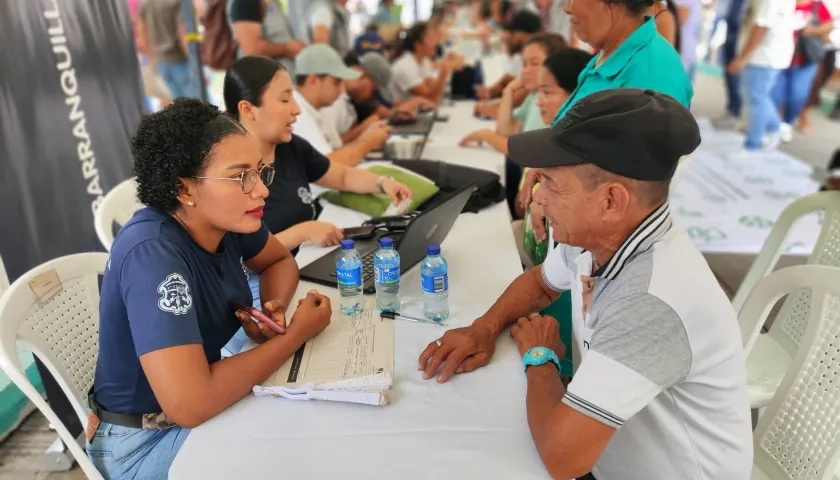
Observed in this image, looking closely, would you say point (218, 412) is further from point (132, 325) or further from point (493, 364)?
point (493, 364)

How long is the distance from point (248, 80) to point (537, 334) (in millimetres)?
1273

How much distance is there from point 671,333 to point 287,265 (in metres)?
1.01

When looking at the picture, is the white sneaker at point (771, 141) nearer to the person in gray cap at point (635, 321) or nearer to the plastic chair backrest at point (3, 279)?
the person in gray cap at point (635, 321)

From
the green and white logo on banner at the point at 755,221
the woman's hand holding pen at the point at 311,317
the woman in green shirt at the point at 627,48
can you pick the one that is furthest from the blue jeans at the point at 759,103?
the woman's hand holding pen at the point at 311,317

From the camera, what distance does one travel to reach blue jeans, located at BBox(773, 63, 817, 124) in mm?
5652

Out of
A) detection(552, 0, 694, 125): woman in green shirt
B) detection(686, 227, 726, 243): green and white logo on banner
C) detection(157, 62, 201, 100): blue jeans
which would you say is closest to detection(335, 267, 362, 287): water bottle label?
detection(552, 0, 694, 125): woman in green shirt

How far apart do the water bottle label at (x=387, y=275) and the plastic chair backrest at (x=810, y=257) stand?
1.12 metres

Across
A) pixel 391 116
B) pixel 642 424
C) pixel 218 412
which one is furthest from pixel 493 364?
pixel 391 116

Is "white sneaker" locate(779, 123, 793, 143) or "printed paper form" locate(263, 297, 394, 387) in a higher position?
"printed paper form" locate(263, 297, 394, 387)

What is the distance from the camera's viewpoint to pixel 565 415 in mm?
931

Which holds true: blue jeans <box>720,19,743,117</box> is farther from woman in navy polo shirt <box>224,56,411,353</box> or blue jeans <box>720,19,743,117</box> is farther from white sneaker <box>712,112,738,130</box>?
woman in navy polo shirt <box>224,56,411,353</box>

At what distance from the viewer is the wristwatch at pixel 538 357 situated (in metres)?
1.15

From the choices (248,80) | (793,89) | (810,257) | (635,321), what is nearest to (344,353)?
(635,321)

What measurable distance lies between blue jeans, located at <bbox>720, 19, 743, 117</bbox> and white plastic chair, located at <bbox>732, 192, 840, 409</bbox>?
5089 millimetres
